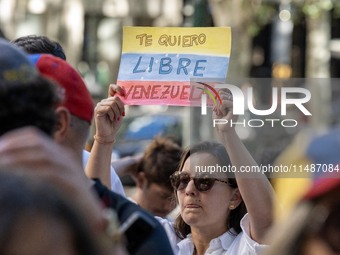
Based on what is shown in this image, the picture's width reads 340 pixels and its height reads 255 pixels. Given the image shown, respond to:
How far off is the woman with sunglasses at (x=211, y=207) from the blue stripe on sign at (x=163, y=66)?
0.30 metres

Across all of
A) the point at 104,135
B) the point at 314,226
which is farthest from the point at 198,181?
the point at 314,226

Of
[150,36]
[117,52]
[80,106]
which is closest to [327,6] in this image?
[117,52]

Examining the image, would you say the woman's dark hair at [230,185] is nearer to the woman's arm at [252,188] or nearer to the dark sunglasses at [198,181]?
the dark sunglasses at [198,181]

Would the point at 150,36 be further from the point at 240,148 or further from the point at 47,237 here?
the point at 47,237

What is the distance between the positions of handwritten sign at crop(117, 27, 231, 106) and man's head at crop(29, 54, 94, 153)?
1471 mm

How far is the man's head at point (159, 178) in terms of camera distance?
287 inches

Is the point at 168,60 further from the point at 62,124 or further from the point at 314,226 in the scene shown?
the point at 314,226

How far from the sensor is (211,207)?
520 cm

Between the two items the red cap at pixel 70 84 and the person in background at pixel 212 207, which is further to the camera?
the person in background at pixel 212 207

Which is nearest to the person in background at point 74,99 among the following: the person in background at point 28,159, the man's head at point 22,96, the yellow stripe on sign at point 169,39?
the person in background at point 28,159

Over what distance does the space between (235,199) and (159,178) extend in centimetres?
208

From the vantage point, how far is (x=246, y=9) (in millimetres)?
21438

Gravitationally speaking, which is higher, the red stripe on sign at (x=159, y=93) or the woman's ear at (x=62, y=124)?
the woman's ear at (x=62, y=124)

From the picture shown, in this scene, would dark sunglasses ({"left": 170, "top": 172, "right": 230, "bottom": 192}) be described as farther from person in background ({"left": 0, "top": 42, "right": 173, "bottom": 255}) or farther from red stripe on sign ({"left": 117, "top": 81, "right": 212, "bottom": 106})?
person in background ({"left": 0, "top": 42, "right": 173, "bottom": 255})
